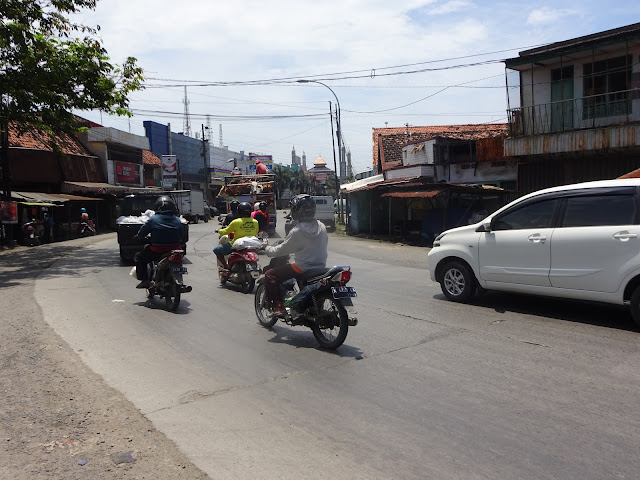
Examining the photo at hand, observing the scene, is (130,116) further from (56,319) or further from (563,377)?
(563,377)

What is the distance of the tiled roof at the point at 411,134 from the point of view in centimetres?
2897

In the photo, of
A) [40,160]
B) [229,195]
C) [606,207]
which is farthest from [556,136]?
[40,160]

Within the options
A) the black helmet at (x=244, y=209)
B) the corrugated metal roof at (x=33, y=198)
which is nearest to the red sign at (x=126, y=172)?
the corrugated metal roof at (x=33, y=198)

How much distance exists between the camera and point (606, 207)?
6566 millimetres

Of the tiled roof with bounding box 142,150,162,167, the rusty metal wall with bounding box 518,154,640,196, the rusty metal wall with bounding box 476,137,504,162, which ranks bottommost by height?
the rusty metal wall with bounding box 518,154,640,196

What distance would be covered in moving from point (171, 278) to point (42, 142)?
90.0 feet

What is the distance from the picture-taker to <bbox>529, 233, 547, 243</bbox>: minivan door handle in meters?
7.07

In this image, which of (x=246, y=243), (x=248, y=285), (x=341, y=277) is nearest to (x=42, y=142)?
(x=246, y=243)

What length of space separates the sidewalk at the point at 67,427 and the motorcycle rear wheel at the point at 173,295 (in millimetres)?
1893

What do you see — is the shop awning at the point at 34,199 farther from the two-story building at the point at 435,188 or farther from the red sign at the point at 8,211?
the two-story building at the point at 435,188

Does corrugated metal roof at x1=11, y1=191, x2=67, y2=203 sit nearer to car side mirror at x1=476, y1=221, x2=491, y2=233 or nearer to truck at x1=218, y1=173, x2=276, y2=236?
truck at x1=218, y1=173, x2=276, y2=236

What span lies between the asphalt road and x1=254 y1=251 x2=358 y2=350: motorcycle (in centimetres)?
25

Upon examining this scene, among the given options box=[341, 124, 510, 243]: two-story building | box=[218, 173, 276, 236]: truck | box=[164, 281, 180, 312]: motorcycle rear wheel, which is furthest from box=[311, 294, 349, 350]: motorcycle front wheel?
box=[218, 173, 276, 236]: truck

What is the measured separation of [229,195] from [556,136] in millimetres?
17622
